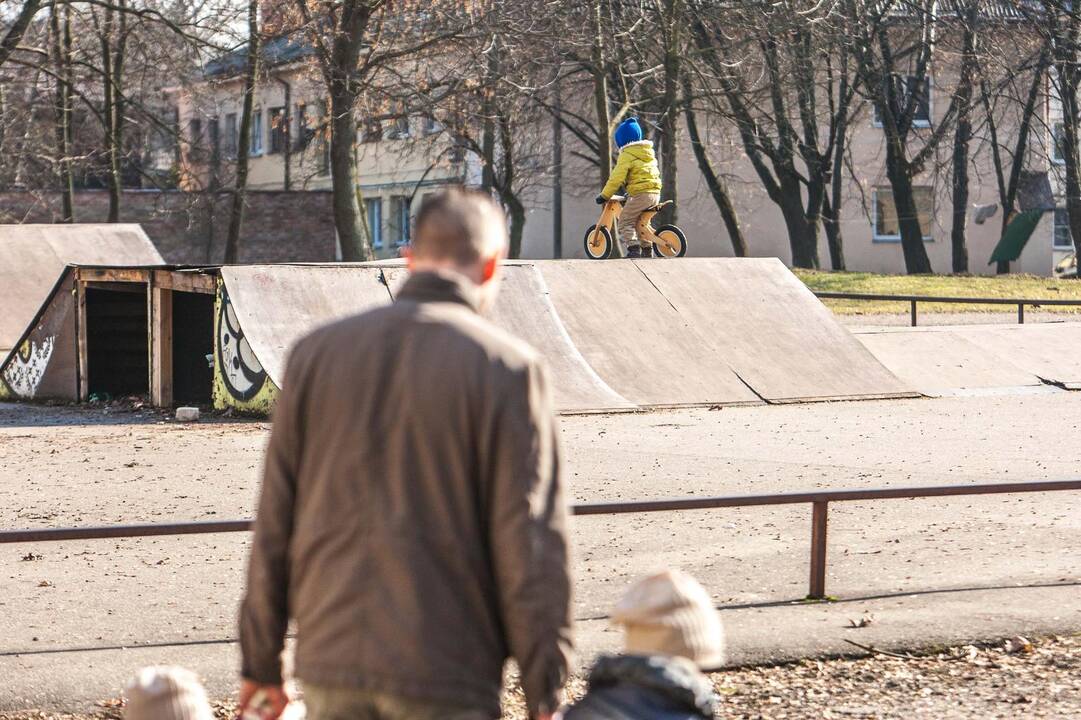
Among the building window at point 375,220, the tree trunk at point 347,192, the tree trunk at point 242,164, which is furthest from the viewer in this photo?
the building window at point 375,220

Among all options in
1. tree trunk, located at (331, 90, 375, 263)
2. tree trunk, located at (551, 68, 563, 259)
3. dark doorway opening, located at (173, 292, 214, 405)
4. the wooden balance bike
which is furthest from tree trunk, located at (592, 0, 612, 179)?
dark doorway opening, located at (173, 292, 214, 405)

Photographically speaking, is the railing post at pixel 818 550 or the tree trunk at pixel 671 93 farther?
the tree trunk at pixel 671 93

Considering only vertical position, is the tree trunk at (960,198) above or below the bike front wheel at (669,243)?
above

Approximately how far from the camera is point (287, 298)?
15.3 meters

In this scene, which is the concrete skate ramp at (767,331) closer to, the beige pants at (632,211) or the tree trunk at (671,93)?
the beige pants at (632,211)

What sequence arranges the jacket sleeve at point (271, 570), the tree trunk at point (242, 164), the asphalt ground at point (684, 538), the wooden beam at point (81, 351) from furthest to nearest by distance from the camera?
the tree trunk at point (242, 164), the wooden beam at point (81, 351), the asphalt ground at point (684, 538), the jacket sleeve at point (271, 570)

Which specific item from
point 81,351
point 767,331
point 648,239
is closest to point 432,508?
point 767,331

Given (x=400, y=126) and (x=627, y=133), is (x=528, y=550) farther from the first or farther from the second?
(x=400, y=126)

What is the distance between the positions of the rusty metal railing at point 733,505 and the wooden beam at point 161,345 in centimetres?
984

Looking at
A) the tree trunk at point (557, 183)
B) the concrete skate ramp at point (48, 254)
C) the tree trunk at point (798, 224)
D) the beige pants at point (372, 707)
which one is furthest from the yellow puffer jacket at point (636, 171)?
the tree trunk at point (798, 224)

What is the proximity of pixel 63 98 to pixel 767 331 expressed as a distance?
22.8m

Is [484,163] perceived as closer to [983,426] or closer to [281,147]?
[281,147]

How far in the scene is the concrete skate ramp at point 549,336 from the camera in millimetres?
15125

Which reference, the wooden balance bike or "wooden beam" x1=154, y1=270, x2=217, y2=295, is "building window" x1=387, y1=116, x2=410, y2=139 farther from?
"wooden beam" x1=154, y1=270, x2=217, y2=295
